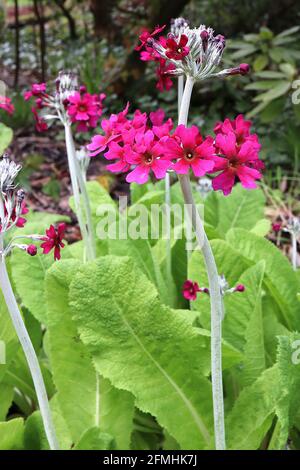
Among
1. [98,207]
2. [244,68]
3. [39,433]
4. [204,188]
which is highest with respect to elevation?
[244,68]

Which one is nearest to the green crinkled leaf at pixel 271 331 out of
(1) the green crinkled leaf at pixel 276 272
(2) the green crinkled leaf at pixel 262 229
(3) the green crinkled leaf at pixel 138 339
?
Result: (1) the green crinkled leaf at pixel 276 272

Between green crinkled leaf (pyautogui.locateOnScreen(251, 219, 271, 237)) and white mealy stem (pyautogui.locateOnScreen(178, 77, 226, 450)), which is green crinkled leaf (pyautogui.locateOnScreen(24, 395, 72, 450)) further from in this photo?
green crinkled leaf (pyautogui.locateOnScreen(251, 219, 271, 237))

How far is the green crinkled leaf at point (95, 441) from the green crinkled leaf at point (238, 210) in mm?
1350

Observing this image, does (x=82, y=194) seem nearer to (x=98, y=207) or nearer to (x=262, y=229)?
(x=98, y=207)

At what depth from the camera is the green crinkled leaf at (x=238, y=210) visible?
3014 mm

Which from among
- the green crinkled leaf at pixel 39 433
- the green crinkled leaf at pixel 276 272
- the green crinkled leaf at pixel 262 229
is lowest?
the green crinkled leaf at pixel 39 433

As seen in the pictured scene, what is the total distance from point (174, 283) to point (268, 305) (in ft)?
1.59

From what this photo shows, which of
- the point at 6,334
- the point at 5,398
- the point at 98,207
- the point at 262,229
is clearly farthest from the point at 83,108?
the point at 5,398

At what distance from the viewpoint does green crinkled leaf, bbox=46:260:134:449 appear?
202cm

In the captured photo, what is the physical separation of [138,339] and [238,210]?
1.27 m

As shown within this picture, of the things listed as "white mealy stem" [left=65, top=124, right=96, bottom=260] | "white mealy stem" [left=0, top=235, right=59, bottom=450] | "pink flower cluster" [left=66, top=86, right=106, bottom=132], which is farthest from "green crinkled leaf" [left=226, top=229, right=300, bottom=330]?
"white mealy stem" [left=0, top=235, right=59, bottom=450]

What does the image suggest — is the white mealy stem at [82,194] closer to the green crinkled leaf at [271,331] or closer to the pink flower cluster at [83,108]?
the pink flower cluster at [83,108]

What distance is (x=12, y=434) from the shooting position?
6.40 ft
